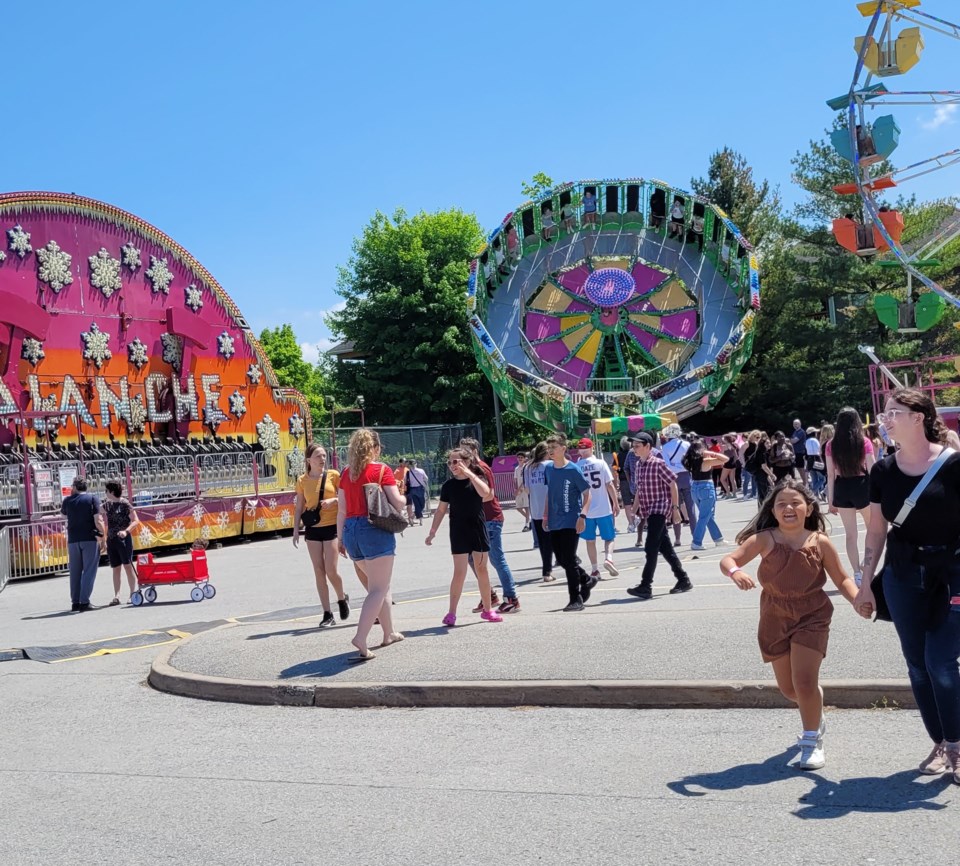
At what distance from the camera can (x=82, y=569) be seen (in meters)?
14.6

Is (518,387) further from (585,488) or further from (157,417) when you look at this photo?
(585,488)

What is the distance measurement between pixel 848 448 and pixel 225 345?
23061mm

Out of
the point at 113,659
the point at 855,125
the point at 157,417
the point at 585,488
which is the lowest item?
the point at 113,659

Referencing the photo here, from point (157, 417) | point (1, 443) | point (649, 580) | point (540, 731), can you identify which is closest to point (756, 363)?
point (157, 417)

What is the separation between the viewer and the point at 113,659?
34.5ft

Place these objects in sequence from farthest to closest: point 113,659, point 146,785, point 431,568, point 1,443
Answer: point 1,443
point 431,568
point 113,659
point 146,785

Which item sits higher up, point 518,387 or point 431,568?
point 518,387

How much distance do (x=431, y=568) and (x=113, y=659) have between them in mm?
6862

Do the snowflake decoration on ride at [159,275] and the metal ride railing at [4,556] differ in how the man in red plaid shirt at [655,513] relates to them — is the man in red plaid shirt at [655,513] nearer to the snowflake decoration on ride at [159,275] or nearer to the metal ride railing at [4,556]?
the metal ride railing at [4,556]

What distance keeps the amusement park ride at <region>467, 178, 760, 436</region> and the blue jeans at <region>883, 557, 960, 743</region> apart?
105ft

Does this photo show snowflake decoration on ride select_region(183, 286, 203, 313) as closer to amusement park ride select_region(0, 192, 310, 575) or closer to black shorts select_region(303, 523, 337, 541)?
amusement park ride select_region(0, 192, 310, 575)

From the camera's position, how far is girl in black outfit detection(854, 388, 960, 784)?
494 cm

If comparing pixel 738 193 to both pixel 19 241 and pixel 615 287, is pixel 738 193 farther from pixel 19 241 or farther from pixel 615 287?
pixel 19 241

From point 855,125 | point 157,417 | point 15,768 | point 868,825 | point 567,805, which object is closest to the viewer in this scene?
point 868,825
